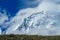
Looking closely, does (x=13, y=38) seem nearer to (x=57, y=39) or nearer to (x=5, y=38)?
(x=5, y=38)

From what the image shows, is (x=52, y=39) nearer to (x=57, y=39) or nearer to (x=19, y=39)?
(x=57, y=39)

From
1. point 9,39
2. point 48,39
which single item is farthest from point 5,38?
point 48,39

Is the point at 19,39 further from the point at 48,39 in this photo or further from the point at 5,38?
the point at 48,39

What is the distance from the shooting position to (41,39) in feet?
59.8

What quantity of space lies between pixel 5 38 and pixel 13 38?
0.62 m

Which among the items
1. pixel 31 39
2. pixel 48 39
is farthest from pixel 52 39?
pixel 31 39

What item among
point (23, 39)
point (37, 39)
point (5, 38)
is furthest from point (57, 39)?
point (5, 38)

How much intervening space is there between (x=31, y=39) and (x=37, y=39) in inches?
19.0

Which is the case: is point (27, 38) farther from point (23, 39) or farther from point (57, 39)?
point (57, 39)

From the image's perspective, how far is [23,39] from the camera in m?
17.8

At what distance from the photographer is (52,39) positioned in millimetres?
18312

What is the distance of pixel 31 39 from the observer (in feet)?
59.3

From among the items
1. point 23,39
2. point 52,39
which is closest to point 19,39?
point 23,39

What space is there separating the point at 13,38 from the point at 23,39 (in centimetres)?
79
